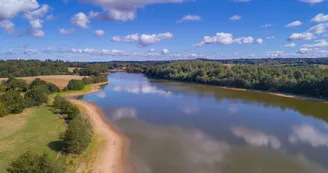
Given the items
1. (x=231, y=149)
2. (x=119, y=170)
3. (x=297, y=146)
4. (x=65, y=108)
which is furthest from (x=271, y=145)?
(x=65, y=108)

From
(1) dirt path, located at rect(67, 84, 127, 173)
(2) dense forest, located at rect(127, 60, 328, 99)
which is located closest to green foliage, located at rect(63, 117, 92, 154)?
(1) dirt path, located at rect(67, 84, 127, 173)

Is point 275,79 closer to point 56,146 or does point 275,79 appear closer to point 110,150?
point 110,150

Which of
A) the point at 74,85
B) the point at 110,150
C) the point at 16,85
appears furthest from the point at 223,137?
the point at 16,85

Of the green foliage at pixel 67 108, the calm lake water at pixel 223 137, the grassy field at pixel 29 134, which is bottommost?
the calm lake water at pixel 223 137

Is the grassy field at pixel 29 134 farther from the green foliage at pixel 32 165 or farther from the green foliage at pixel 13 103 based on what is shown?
the green foliage at pixel 32 165

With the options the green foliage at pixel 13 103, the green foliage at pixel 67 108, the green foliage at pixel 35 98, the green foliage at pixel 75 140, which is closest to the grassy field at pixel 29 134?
the green foliage at pixel 75 140

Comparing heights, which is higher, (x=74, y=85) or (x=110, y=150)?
(x=74, y=85)
